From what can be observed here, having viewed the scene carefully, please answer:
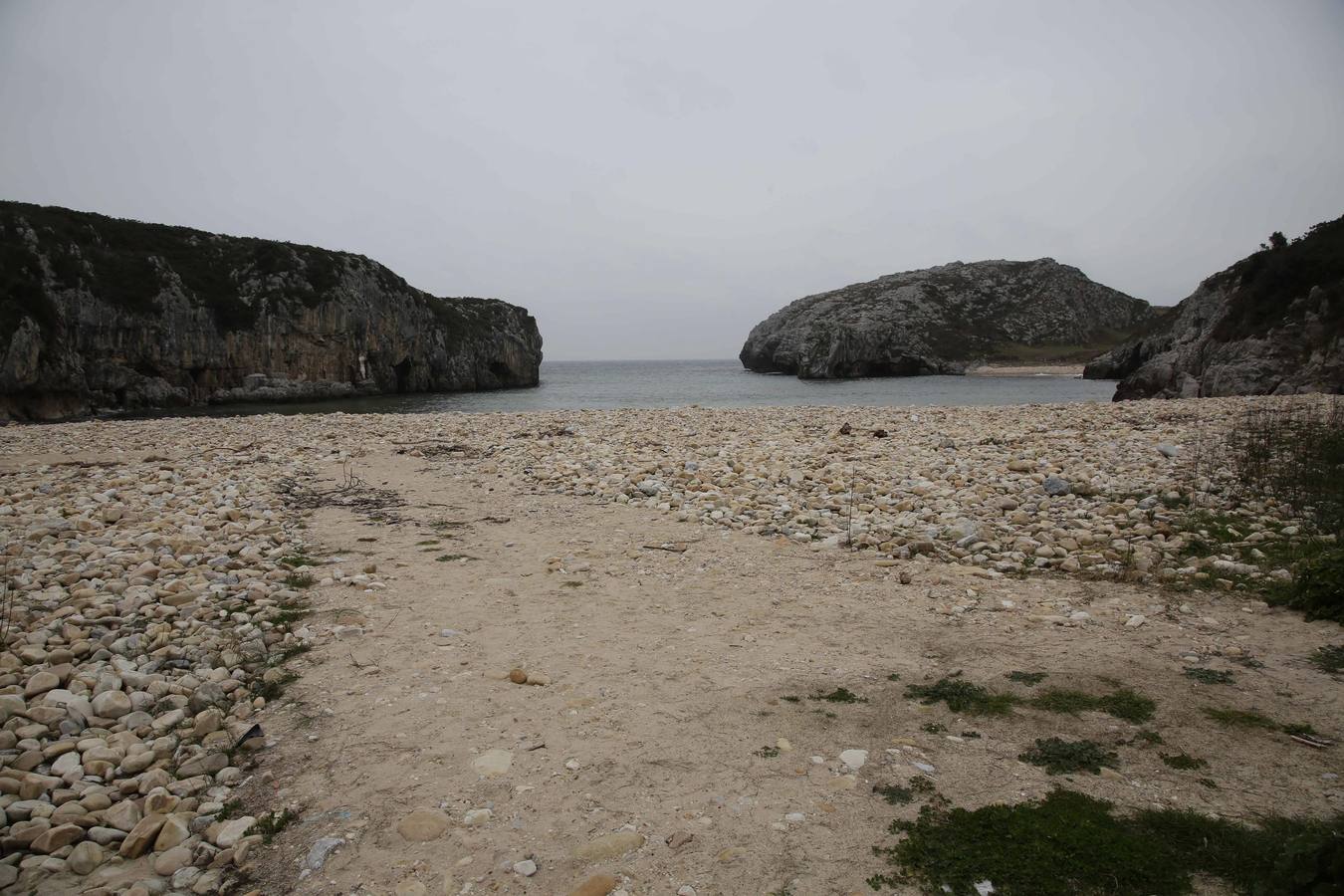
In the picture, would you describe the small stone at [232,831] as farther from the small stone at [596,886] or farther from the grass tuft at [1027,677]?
the grass tuft at [1027,677]

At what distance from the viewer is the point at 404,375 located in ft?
218

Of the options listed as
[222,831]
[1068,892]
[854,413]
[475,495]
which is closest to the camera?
[1068,892]

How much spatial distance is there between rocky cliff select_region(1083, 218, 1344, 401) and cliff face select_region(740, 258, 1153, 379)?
55.0 meters

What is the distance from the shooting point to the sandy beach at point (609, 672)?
128 inches

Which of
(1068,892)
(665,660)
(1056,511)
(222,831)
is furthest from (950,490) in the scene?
(222,831)

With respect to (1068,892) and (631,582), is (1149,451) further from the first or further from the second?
(1068,892)

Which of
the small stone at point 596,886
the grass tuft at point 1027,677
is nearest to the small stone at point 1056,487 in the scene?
the grass tuft at point 1027,677

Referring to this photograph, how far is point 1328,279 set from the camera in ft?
92.1

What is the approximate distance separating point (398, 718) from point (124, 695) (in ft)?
6.60

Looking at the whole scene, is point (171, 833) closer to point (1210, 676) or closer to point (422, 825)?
point (422, 825)

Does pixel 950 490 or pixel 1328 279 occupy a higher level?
pixel 1328 279

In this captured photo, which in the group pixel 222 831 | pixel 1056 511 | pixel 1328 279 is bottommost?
pixel 222 831

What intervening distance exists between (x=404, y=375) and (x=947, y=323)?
86.6m

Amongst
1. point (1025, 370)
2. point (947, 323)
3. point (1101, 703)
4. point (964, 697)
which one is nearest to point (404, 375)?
point (964, 697)
